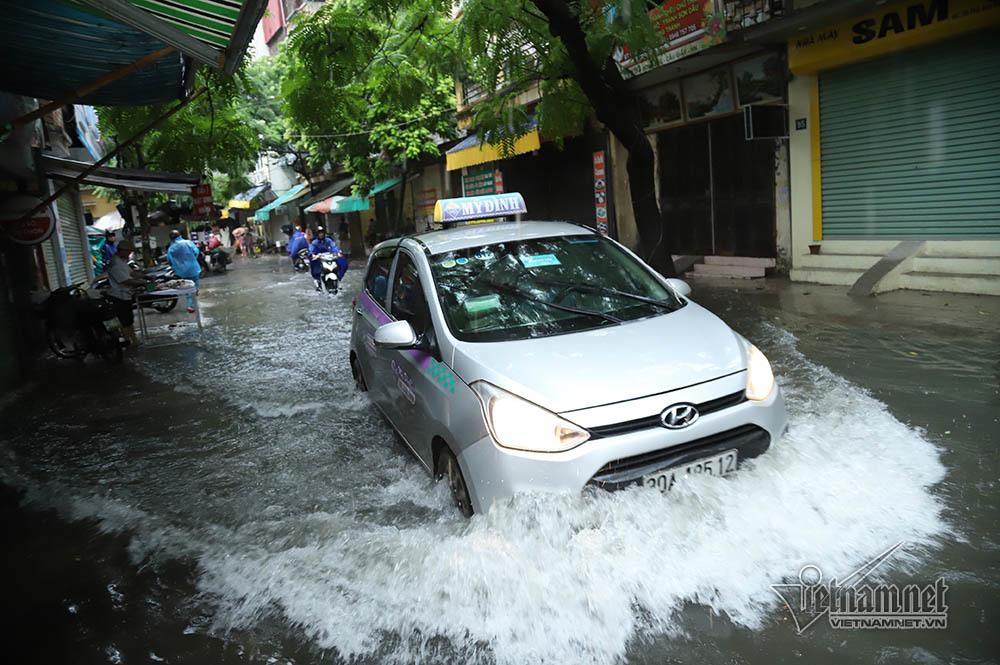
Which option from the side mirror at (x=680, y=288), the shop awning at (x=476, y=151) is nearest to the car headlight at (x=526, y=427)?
the side mirror at (x=680, y=288)

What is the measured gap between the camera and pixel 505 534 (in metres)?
3.03

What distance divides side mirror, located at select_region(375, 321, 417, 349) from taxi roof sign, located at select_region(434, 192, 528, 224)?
319 cm

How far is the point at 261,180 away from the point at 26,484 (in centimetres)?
4975

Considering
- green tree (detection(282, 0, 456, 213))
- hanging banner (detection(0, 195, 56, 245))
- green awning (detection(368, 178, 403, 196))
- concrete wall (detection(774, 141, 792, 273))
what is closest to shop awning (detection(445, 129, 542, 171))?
green tree (detection(282, 0, 456, 213))

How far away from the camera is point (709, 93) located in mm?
12945

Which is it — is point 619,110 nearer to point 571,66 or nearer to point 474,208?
point 571,66

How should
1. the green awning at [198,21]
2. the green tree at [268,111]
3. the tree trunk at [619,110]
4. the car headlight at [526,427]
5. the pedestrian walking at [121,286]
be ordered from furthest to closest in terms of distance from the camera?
the green tree at [268,111]
the pedestrian walking at [121,286]
the tree trunk at [619,110]
the green awning at [198,21]
the car headlight at [526,427]

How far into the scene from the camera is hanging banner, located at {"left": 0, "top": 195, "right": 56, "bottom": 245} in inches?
348

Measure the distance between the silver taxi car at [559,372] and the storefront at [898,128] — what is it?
22.8ft

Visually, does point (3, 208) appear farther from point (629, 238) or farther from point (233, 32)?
→ point (629, 238)

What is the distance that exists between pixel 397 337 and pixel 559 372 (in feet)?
3.47

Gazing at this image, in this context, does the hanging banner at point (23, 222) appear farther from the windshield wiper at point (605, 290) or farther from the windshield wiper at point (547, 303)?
the windshield wiper at point (605, 290)

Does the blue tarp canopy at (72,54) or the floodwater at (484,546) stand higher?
the blue tarp canopy at (72,54)

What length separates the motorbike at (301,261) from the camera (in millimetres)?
22939
